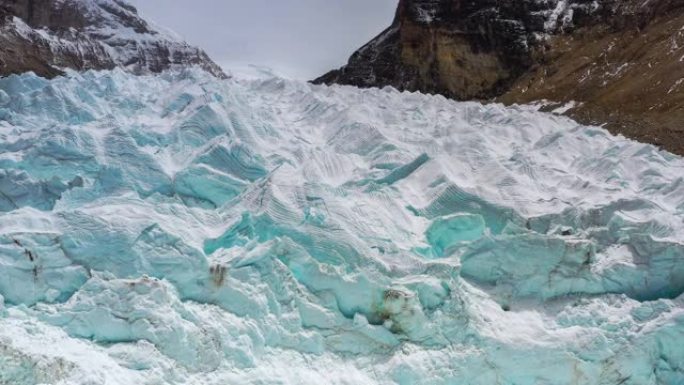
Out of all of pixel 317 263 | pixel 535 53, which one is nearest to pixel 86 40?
pixel 535 53

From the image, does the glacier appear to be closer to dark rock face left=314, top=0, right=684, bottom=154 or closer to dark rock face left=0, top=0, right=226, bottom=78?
dark rock face left=314, top=0, right=684, bottom=154

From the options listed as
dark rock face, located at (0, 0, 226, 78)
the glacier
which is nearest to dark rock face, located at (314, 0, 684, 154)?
the glacier

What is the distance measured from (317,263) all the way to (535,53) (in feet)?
109

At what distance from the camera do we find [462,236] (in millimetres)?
9859

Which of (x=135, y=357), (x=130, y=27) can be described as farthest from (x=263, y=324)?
(x=130, y=27)

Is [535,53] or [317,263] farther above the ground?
[535,53]

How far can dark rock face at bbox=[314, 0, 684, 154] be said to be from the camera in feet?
96.1

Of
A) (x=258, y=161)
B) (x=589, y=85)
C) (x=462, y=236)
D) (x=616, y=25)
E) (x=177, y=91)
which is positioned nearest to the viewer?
(x=462, y=236)

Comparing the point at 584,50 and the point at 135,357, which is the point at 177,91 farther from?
the point at 584,50

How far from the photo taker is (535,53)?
1550 inches

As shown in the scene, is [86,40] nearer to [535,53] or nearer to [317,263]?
[535,53]

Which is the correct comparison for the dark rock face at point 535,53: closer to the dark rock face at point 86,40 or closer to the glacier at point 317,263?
the glacier at point 317,263

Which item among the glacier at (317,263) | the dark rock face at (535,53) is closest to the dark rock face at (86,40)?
the dark rock face at (535,53)

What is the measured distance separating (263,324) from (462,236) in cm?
306
